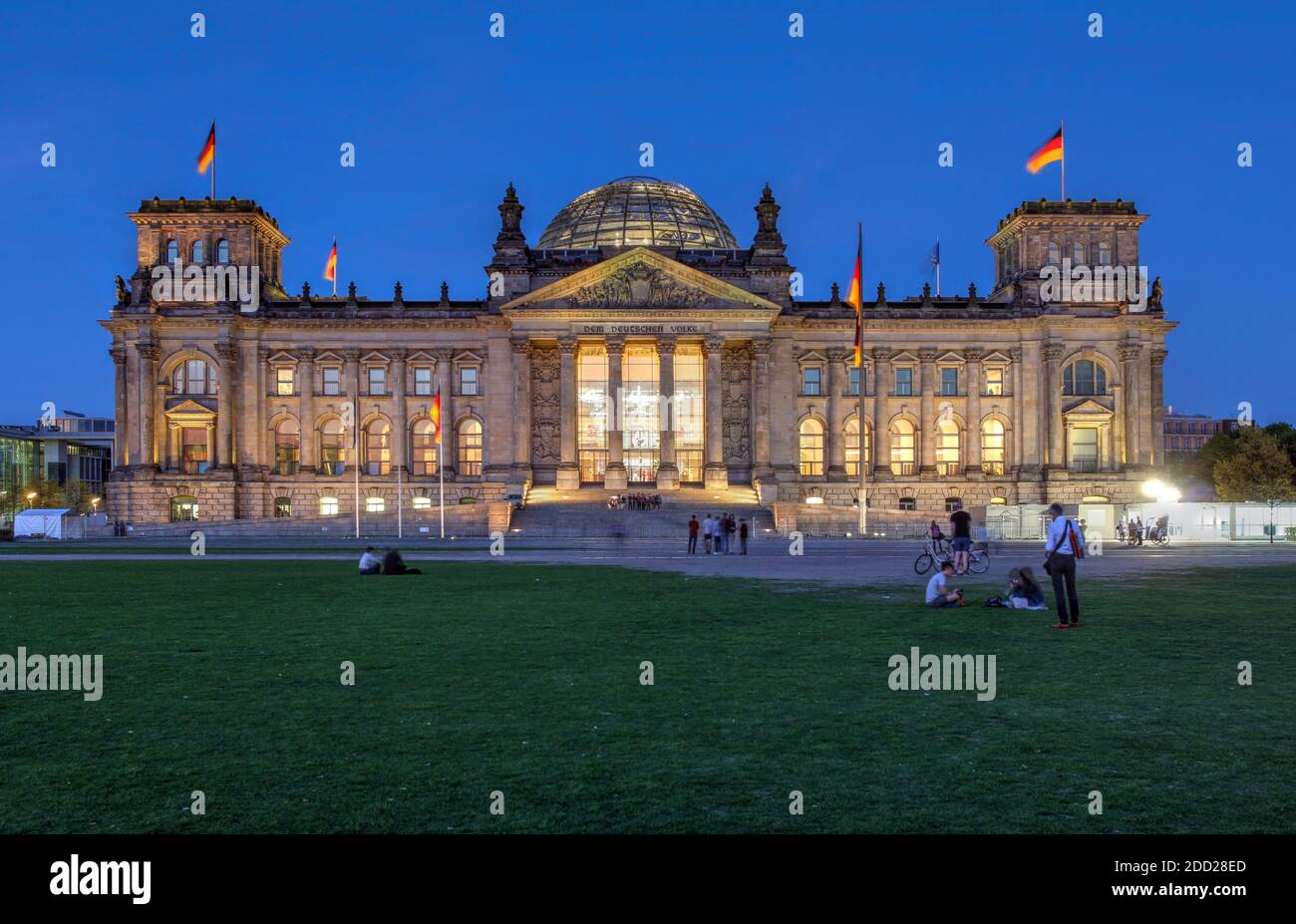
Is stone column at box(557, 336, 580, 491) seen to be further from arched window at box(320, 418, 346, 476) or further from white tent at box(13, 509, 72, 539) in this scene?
white tent at box(13, 509, 72, 539)

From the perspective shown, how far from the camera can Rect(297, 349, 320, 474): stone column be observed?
81.7 metres

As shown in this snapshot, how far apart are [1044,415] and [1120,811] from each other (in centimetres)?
7978

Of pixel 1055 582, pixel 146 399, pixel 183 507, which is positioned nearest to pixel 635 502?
pixel 183 507

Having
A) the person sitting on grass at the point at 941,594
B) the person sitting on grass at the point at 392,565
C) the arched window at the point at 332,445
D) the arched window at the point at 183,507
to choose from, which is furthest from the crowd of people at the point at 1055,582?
the arched window at the point at 183,507

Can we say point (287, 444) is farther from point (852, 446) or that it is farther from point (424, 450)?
point (852, 446)

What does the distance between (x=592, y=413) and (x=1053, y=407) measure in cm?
3605

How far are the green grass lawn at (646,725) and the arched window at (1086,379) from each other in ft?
223

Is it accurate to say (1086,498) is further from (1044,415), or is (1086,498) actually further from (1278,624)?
(1278,624)

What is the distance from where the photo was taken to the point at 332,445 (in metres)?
83.0

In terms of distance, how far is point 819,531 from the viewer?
63.2m

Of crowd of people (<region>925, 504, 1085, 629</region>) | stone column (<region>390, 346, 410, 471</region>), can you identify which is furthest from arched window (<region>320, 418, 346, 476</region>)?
crowd of people (<region>925, 504, 1085, 629</region>)
